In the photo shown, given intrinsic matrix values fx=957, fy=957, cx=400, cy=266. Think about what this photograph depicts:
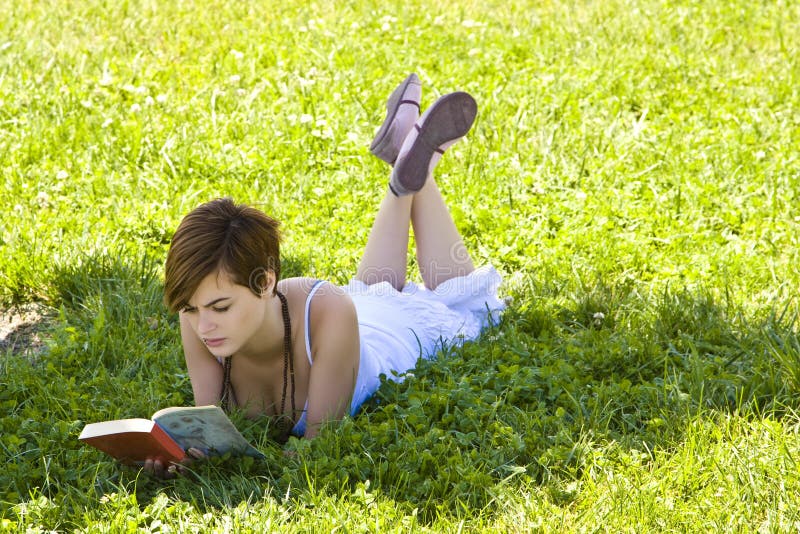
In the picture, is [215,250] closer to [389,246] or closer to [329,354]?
[329,354]

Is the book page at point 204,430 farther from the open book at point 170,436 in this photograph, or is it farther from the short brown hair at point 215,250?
the short brown hair at point 215,250

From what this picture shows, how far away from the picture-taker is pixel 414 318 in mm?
4020

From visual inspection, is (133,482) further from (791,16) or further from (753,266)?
(791,16)

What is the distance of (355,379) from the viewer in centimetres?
340

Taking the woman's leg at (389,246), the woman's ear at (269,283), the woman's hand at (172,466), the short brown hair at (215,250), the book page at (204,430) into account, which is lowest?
the woman's hand at (172,466)

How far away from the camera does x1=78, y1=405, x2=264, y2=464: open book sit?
2.80 meters

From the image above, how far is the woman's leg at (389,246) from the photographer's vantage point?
4094 mm

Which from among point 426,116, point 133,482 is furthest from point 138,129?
point 133,482

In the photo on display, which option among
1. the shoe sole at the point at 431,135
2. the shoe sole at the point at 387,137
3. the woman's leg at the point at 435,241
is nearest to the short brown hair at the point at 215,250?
the shoe sole at the point at 431,135

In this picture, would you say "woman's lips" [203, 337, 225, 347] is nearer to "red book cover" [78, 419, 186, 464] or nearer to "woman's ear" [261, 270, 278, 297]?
"woman's ear" [261, 270, 278, 297]

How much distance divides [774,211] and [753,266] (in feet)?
1.86

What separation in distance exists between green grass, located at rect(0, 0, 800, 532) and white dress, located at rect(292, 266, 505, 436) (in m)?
0.13

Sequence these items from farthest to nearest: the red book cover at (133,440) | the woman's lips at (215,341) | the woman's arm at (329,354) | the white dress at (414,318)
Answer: the white dress at (414,318), the woman's arm at (329,354), the woman's lips at (215,341), the red book cover at (133,440)

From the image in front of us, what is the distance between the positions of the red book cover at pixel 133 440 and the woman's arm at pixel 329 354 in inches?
20.0
